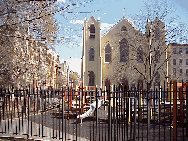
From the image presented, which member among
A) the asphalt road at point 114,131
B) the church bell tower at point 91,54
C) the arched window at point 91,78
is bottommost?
the asphalt road at point 114,131

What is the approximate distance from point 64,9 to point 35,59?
11.6m

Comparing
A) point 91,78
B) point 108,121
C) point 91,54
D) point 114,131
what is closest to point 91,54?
point 91,54

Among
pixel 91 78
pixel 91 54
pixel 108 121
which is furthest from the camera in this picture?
pixel 91 54

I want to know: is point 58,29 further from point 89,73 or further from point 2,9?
point 89,73

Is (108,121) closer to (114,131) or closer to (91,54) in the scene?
(114,131)

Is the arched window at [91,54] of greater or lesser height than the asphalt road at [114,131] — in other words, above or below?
above

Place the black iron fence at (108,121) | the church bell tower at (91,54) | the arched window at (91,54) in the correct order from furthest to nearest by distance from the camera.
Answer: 1. the arched window at (91,54)
2. the church bell tower at (91,54)
3. the black iron fence at (108,121)

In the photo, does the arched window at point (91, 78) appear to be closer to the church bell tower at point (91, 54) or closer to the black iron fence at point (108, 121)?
the church bell tower at point (91, 54)

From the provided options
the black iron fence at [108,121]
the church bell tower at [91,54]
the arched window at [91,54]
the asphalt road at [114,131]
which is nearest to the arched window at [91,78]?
the church bell tower at [91,54]

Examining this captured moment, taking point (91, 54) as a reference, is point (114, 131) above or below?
below

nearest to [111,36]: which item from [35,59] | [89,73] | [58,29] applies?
[89,73]

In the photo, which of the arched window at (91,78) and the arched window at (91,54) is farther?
the arched window at (91,54)

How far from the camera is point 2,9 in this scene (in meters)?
10.9

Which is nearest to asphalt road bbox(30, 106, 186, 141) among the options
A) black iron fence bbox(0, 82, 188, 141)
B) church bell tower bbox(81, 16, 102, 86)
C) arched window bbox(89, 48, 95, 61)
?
black iron fence bbox(0, 82, 188, 141)
